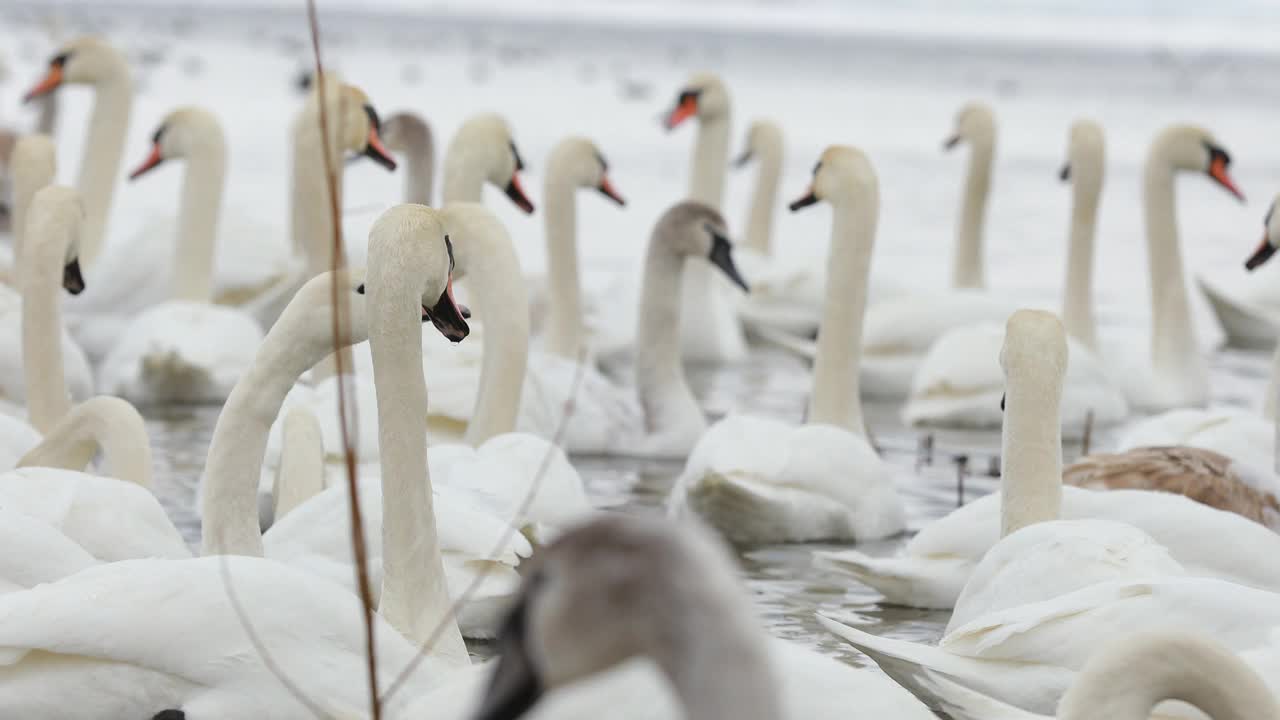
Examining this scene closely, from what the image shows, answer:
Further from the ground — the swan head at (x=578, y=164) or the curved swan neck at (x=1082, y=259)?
the swan head at (x=578, y=164)

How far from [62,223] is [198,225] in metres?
3.25

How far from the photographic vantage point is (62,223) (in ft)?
22.5

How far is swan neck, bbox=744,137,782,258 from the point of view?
13.9 meters

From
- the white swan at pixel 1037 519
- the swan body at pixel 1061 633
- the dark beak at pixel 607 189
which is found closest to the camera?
the swan body at pixel 1061 633

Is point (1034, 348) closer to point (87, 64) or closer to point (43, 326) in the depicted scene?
point (43, 326)

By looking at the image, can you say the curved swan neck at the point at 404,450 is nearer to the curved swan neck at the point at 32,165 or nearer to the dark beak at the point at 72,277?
the dark beak at the point at 72,277

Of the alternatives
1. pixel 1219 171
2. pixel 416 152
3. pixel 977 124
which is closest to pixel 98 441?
pixel 416 152

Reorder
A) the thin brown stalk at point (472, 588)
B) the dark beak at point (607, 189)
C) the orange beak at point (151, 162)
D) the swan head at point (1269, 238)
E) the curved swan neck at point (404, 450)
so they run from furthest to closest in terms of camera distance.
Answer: the orange beak at point (151, 162), the dark beak at point (607, 189), the swan head at point (1269, 238), the curved swan neck at point (404, 450), the thin brown stalk at point (472, 588)

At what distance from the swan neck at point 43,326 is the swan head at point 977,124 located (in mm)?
6931

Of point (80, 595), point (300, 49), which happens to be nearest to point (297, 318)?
point (80, 595)

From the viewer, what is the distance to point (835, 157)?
27.1ft

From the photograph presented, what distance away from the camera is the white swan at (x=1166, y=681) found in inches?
141

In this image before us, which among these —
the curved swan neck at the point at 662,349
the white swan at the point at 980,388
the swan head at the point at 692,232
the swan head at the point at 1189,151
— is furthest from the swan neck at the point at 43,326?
the swan head at the point at 1189,151

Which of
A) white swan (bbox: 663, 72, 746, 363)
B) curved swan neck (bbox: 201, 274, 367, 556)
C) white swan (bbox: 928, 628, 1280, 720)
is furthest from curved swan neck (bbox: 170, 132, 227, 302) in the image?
white swan (bbox: 928, 628, 1280, 720)
